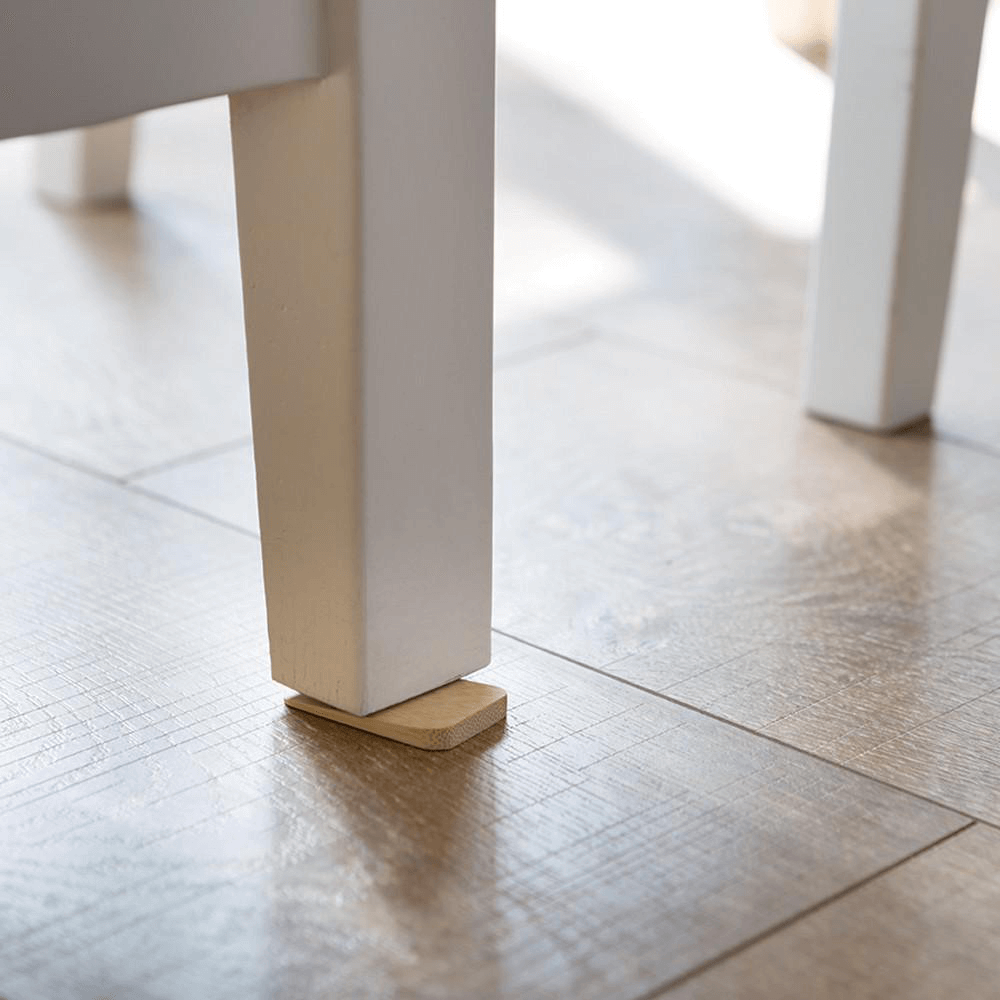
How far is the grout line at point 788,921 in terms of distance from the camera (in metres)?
1.30

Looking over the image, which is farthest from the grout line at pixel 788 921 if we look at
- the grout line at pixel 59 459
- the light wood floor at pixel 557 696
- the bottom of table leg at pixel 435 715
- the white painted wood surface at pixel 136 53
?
the grout line at pixel 59 459

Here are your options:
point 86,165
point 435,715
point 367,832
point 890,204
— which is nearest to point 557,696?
point 435,715

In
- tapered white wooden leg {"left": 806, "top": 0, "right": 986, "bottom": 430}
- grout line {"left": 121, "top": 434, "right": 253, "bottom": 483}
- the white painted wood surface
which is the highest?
the white painted wood surface

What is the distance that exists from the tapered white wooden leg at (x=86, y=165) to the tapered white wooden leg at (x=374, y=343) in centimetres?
199

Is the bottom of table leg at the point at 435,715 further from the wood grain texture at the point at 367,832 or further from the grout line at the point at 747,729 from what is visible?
the grout line at the point at 747,729

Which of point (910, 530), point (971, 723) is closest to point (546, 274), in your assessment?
point (910, 530)

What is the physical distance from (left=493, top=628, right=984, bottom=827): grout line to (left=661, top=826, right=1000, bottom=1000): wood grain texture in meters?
0.09

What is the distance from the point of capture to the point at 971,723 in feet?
5.58

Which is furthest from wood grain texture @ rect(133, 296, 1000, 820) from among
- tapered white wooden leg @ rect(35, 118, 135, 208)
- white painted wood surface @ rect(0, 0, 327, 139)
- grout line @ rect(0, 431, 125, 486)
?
tapered white wooden leg @ rect(35, 118, 135, 208)

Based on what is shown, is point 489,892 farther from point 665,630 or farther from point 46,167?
point 46,167

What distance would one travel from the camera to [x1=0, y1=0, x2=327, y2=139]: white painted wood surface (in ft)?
4.19

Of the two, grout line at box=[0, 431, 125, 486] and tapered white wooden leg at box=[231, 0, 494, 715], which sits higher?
tapered white wooden leg at box=[231, 0, 494, 715]

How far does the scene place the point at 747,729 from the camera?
5.50ft

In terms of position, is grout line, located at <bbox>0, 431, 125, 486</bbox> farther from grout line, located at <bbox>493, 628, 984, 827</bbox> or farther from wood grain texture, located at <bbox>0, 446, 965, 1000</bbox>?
grout line, located at <bbox>493, 628, 984, 827</bbox>
